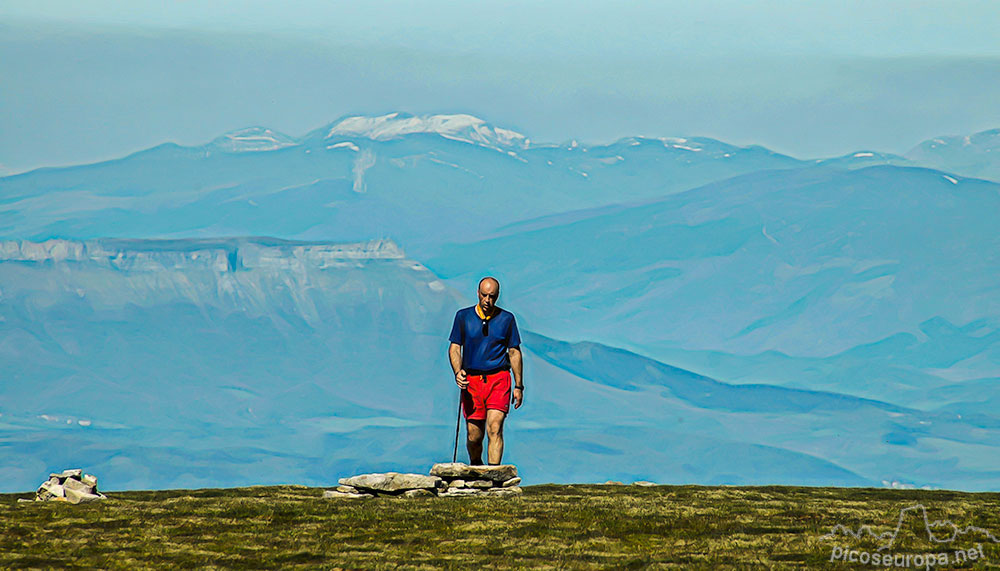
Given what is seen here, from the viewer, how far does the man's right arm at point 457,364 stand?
1442 centimetres

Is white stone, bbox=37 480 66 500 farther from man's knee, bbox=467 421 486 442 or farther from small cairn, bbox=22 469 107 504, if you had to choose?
man's knee, bbox=467 421 486 442

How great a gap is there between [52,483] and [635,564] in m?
7.55

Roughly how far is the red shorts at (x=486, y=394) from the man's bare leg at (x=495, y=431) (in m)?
0.06

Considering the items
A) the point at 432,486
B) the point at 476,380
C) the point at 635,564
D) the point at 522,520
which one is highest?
the point at 476,380

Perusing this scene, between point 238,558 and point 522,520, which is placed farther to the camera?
point 522,520

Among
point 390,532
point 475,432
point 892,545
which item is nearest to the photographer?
point 892,545

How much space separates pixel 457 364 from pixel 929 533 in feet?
19.7

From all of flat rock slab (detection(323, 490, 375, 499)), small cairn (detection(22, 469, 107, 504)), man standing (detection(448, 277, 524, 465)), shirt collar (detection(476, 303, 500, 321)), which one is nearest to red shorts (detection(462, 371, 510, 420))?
man standing (detection(448, 277, 524, 465))

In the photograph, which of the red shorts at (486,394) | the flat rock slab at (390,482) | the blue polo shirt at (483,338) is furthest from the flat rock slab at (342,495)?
the blue polo shirt at (483,338)

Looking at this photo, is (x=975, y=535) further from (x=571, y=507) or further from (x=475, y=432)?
(x=475, y=432)

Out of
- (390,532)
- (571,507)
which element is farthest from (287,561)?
(571,507)

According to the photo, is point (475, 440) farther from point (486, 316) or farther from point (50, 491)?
point (50, 491)

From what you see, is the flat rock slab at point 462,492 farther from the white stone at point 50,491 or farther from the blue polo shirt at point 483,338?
the white stone at point 50,491

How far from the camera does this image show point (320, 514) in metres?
11.7
